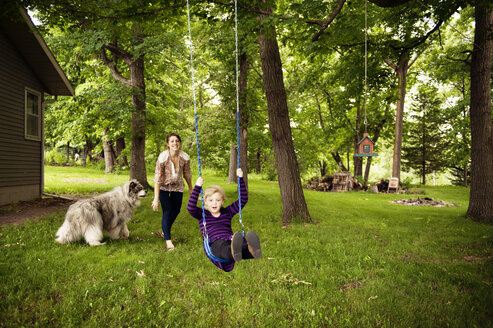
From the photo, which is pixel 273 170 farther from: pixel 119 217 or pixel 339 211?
pixel 119 217

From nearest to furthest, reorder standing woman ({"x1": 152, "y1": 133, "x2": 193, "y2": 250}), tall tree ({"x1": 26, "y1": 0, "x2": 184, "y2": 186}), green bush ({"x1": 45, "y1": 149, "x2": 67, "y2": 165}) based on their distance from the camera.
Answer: standing woman ({"x1": 152, "y1": 133, "x2": 193, "y2": 250})
tall tree ({"x1": 26, "y1": 0, "x2": 184, "y2": 186})
green bush ({"x1": 45, "y1": 149, "x2": 67, "y2": 165})

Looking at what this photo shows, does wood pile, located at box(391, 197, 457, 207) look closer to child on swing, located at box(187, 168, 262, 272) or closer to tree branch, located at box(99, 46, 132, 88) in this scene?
child on swing, located at box(187, 168, 262, 272)

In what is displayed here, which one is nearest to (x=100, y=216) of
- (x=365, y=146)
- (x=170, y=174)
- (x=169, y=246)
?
(x=169, y=246)

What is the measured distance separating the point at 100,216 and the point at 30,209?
Answer: 4.75m

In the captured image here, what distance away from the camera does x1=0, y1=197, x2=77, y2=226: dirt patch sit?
7.68 meters

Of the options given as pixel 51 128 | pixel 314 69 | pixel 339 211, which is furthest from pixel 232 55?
pixel 51 128

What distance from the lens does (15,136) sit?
10320 mm

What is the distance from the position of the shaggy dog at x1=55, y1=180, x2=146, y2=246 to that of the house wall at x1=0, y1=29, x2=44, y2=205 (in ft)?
19.0

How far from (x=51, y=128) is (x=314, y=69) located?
23.0m

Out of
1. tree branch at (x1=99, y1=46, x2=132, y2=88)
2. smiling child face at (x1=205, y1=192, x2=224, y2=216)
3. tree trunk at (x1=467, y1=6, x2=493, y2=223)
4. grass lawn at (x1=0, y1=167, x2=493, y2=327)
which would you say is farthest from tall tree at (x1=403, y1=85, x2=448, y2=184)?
smiling child face at (x1=205, y1=192, x2=224, y2=216)

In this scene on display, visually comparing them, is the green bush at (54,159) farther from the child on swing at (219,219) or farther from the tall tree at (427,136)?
the tall tree at (427,136)

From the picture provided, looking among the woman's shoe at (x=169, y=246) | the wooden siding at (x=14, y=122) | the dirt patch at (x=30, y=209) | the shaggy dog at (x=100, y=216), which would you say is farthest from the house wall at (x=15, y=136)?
the woman's shoe at (x=169, y=246)

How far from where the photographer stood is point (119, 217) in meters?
6.06

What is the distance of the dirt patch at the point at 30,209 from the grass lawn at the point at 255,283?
1.10 metres
